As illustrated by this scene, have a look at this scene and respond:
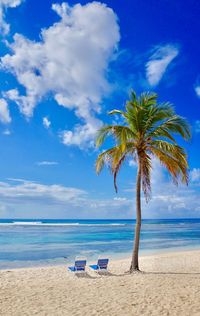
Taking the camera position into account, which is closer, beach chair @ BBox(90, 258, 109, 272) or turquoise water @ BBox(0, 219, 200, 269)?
beach chair @ BBox(90, 258, 109, 272)

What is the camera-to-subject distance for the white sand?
7.25m

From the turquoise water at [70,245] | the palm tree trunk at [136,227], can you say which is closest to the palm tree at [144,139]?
the palm tree trunk at [136,227]

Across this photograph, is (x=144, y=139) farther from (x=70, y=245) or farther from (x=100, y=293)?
(x=70, y=245)

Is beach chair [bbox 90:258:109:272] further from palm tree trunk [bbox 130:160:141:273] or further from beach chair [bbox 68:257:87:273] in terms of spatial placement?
palm tree trunk [bbox 130:160:141:273]

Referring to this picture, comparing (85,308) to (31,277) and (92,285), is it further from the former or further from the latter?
(31,277)

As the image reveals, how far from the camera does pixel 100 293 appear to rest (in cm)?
883

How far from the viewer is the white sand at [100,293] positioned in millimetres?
7254

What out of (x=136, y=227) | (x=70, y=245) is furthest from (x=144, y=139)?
(x=70, y=245)

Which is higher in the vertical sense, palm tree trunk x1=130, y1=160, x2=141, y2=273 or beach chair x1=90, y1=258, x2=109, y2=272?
palm tree trunk x1=130, y1=160, x2=141, y2=273

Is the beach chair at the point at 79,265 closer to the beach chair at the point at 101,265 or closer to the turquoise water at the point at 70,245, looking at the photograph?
the beach chair at the point at 101,265

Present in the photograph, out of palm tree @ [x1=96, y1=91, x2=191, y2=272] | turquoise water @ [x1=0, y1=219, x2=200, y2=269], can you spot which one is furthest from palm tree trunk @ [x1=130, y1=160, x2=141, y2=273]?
turquoise water @ [x1=0, y1=219, x2=200, y2=269]

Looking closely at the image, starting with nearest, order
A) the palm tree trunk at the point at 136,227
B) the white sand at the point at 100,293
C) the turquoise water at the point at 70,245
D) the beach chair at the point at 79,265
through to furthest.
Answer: the white sand at the point at 100,293, the beach chair at the point at 79,265, the palm tree trunk at the point at 136,227, the turquoise water at the point at 70,245

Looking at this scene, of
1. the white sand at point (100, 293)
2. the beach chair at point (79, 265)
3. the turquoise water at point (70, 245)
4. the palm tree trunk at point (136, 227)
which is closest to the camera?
the white sand at point (100, 293)

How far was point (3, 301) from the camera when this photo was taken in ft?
26.2
